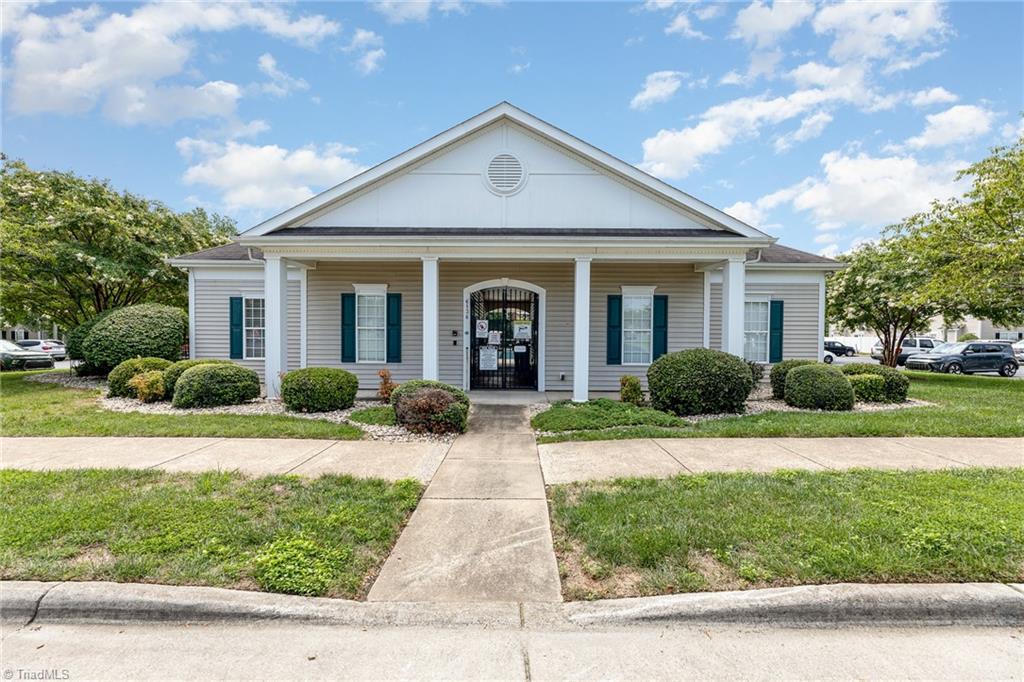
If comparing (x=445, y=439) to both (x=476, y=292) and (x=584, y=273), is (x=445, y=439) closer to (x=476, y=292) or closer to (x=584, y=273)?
(x=584, y=273)

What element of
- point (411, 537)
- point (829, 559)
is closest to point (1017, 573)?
point (829, 559)

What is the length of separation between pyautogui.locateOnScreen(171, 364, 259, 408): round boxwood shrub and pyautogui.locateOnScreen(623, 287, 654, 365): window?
344 inches

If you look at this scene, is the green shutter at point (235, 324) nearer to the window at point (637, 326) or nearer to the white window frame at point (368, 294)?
the white window frame at point (368, 294)

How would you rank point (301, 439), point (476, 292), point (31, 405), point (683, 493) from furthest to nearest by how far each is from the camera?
point (476, 292) < point (31, 405) < point (301, 439) < point (683, 493)

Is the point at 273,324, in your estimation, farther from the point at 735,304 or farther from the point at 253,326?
the point at 735,304

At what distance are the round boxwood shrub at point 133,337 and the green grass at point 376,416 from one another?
711 centimetres

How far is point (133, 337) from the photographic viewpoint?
11812 millimetres

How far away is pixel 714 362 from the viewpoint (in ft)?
27.9

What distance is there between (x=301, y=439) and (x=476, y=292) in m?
6.14

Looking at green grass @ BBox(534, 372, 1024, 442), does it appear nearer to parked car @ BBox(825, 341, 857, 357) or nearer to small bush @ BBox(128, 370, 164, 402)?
small bush @ BBox(128, 370, 164, 402)

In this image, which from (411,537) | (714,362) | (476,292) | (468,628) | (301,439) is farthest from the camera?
(476,292)

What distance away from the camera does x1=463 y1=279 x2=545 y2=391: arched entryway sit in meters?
12.0

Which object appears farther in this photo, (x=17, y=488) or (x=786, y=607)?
(x=17, y=488)

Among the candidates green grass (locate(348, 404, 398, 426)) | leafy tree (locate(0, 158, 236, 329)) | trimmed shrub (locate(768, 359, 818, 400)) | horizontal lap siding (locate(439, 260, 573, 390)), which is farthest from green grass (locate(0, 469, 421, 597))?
leafy tree (locate(0, 158, 236, 329))
